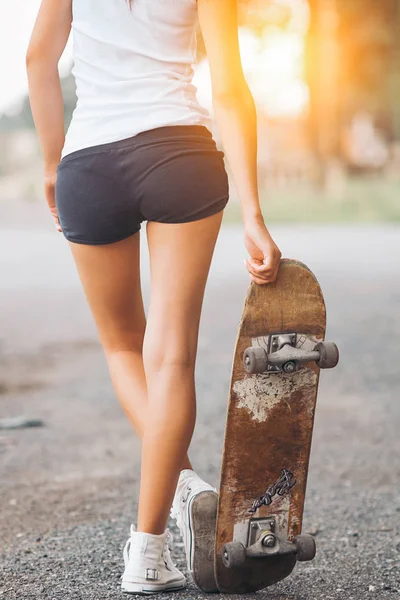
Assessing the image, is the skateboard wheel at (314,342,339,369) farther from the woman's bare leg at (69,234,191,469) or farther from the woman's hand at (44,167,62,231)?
the woman's hand at (44,167,62,231)

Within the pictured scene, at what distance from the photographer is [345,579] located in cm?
271

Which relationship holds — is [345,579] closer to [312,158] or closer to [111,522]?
[111,522]

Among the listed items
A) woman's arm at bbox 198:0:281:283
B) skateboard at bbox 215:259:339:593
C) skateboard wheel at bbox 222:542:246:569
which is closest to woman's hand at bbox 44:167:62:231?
woman's arm at bbox 198:0:281:283

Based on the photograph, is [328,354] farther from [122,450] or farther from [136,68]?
[122,450]

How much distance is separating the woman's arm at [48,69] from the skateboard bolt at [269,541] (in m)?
1.15

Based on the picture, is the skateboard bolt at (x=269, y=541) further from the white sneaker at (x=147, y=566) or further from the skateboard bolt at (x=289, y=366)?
the skateboard bolt at (x=289, y=366)

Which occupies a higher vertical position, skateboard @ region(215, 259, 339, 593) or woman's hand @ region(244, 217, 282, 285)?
woman's hand @ region(244, 217, 282, 285)

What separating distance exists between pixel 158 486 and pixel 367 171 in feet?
91.1

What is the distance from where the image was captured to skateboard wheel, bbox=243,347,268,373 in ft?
7.31

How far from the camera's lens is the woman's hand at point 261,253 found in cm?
223

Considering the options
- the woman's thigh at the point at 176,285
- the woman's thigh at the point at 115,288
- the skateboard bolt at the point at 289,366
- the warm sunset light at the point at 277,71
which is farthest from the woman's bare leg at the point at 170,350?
the warm sunset light at the point at 277,71

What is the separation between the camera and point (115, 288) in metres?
2.40

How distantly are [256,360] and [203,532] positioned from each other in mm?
495

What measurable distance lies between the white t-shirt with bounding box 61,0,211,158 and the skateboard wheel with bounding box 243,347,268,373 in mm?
566
